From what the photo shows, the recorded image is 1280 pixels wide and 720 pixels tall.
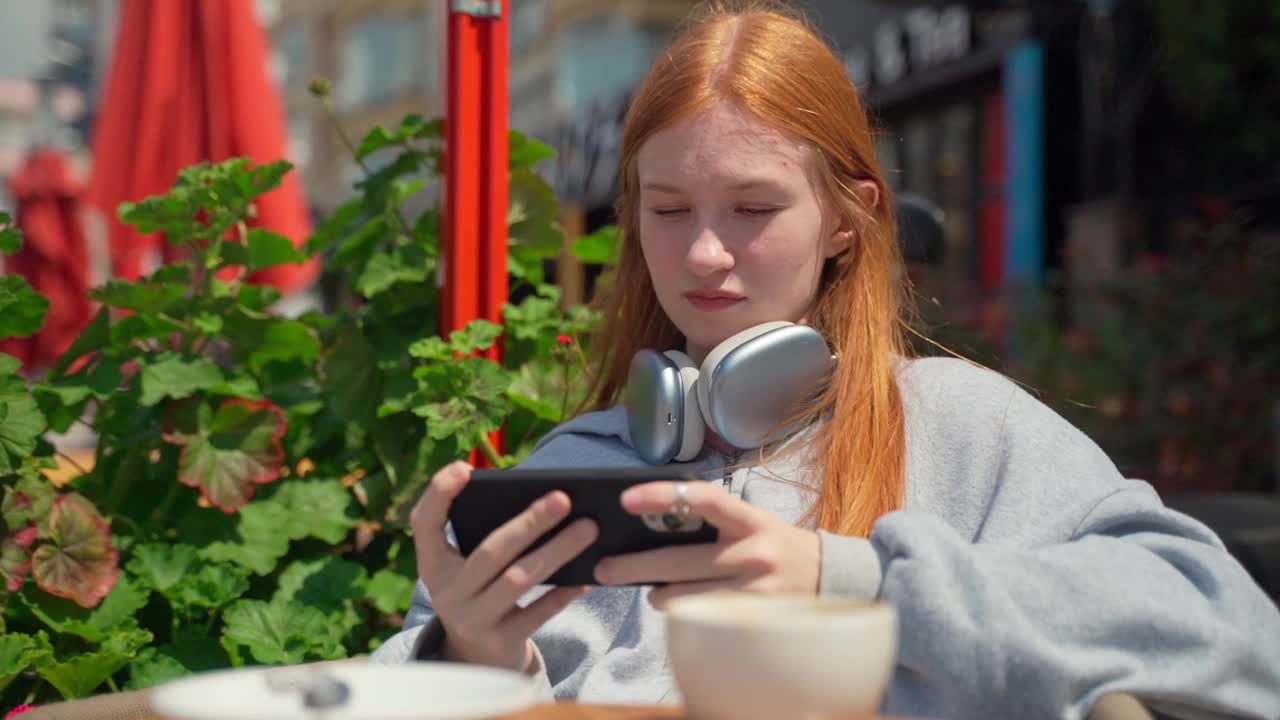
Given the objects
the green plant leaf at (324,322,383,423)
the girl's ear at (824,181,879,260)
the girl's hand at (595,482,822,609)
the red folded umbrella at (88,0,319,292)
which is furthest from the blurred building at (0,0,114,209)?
the girl's hand at (595,482,822,609)

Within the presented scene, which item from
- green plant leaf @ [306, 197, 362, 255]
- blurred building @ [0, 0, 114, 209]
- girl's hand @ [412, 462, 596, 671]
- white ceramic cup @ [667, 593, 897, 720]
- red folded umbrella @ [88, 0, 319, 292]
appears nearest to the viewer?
white ceramic cup @ [667, 593, 897, 720]

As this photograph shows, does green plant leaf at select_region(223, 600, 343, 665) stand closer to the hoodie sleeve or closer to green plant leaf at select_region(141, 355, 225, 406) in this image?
green plant leaf at select_region(141, 355, 225, 406)

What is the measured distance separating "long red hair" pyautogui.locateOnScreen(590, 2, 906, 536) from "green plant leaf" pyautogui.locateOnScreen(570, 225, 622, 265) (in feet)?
1.79

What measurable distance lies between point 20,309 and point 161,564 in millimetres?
472

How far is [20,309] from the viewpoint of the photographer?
7.99 ft

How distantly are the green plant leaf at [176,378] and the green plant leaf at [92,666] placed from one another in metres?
0.42

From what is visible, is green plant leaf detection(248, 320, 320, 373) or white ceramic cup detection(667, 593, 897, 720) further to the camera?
green plant leaf detection(248, 320, 320, 373)

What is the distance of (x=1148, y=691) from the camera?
1.51m

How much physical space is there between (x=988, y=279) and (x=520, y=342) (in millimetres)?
10310

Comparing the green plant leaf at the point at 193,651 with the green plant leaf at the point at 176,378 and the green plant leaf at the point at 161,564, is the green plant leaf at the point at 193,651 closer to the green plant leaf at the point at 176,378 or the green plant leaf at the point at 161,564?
the green plant leaf at the point at 161,564

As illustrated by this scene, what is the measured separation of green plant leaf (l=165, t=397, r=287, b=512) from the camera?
2467 millimetres

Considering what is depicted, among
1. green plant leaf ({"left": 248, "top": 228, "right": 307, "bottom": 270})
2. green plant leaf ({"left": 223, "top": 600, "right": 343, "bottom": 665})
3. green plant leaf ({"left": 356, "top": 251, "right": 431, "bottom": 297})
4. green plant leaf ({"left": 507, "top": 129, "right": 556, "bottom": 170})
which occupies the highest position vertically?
green plant leaf ({"left": 507, "top": 129, "right": 556, "bottom": 170})

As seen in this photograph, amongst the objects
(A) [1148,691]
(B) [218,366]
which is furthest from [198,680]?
(B) [218,366]

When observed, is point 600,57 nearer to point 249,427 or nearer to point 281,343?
point 281,343
